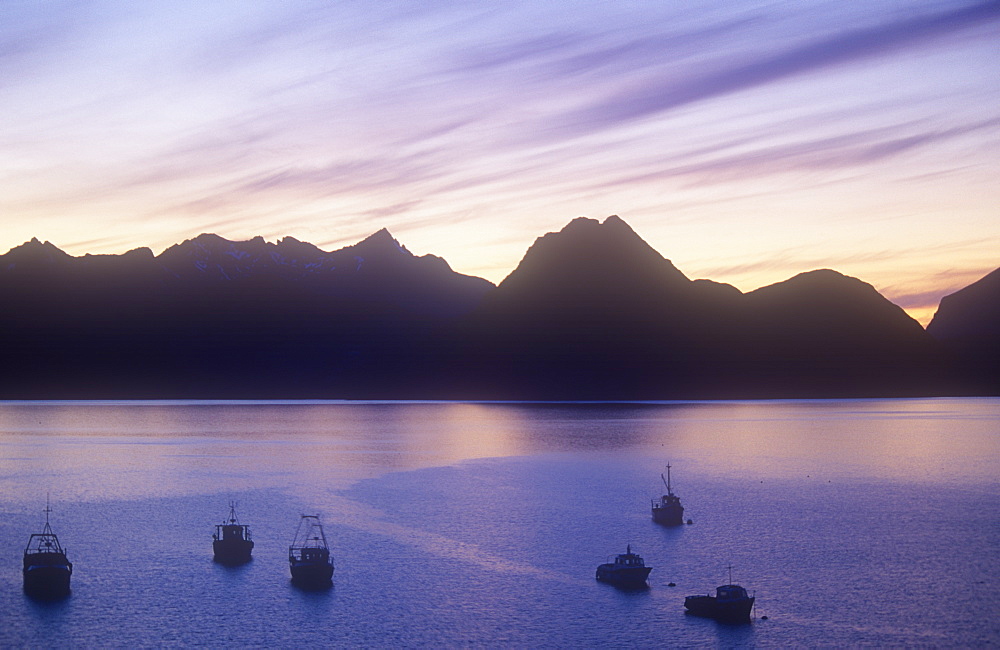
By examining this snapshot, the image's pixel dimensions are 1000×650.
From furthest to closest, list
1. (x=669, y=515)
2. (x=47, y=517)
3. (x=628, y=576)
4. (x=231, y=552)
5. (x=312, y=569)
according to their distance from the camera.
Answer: (x=47, y=517) < (x=669, y=515) < (x=231, y=552) < (x=312, y=569) < (x=628, y=576)

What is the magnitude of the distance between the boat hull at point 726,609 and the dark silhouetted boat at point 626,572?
7610 millimetres

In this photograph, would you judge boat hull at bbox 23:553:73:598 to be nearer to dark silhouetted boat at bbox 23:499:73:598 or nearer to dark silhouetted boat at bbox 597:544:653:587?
dark silhouetted boat at bbox 23:499:73:598

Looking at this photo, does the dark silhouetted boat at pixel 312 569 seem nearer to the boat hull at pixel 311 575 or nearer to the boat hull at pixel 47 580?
the boat hull at pixel 311 575

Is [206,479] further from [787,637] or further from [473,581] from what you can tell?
[787,637]

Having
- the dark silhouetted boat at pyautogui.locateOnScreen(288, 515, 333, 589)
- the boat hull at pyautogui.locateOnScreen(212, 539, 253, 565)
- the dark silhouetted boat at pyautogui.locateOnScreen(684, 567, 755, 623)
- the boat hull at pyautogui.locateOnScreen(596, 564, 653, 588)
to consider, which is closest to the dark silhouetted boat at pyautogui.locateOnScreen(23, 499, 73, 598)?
the boat hull at pyautogui.locateOnScreen(212, 539, 253, 565)

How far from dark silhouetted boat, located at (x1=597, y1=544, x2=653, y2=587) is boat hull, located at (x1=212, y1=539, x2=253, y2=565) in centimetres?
3450

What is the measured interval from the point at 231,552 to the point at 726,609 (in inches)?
1845

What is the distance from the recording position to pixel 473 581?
257ft

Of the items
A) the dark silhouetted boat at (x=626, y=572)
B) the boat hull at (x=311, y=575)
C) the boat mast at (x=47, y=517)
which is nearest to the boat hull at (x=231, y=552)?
the boat hull at (x=311, y=575)

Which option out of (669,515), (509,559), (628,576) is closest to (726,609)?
(628,576)

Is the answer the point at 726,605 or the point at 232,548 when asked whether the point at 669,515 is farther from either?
the point at 232,548

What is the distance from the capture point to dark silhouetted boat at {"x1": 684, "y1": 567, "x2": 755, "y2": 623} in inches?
2559

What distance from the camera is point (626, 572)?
74.6 metres

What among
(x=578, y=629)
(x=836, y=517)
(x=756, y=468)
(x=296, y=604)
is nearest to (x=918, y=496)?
(x=836, y=517)
